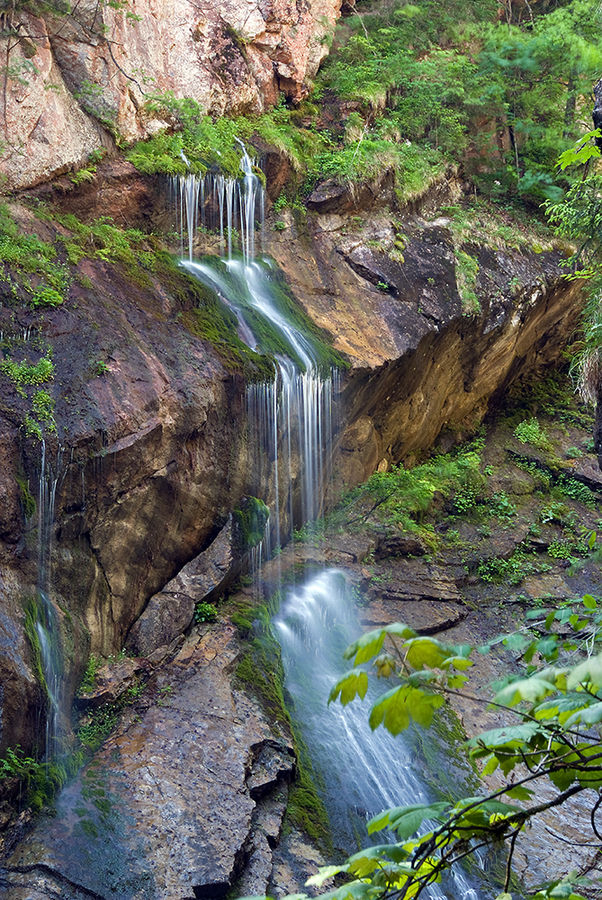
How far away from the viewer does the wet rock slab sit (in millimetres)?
4891

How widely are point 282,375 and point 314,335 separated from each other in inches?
53.5

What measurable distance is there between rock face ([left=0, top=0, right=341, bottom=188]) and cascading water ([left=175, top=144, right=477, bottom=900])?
1.33 m

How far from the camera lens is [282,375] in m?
8.68

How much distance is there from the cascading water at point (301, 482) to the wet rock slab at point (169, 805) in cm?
68

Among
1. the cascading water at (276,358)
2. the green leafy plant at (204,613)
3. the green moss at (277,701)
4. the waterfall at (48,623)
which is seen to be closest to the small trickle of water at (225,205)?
the cascading water at (276,358)

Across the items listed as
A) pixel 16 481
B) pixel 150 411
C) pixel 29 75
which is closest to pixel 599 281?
pixel 150 411

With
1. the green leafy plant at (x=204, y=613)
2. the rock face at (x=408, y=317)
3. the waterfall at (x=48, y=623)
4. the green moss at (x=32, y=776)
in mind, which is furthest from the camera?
the rock face at (x=408, y=317)

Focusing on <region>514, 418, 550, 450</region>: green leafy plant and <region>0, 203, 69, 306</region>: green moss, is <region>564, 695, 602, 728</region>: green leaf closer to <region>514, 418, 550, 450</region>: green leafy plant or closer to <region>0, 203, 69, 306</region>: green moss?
<region>0, 203, 69, 306</region>: green moss

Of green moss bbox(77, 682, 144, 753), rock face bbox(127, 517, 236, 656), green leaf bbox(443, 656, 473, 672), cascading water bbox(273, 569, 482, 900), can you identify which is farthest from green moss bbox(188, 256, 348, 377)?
green leaf bbox(443, 656, 473, 672)

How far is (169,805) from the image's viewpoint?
5496 millimetres

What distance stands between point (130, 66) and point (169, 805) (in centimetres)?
892

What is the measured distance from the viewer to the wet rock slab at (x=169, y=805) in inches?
193

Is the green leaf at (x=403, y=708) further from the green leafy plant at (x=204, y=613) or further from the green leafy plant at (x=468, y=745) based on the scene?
the green leafy plant at (x=204, y=613)

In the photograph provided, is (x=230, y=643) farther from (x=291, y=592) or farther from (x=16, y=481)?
(x=16, y=481)
